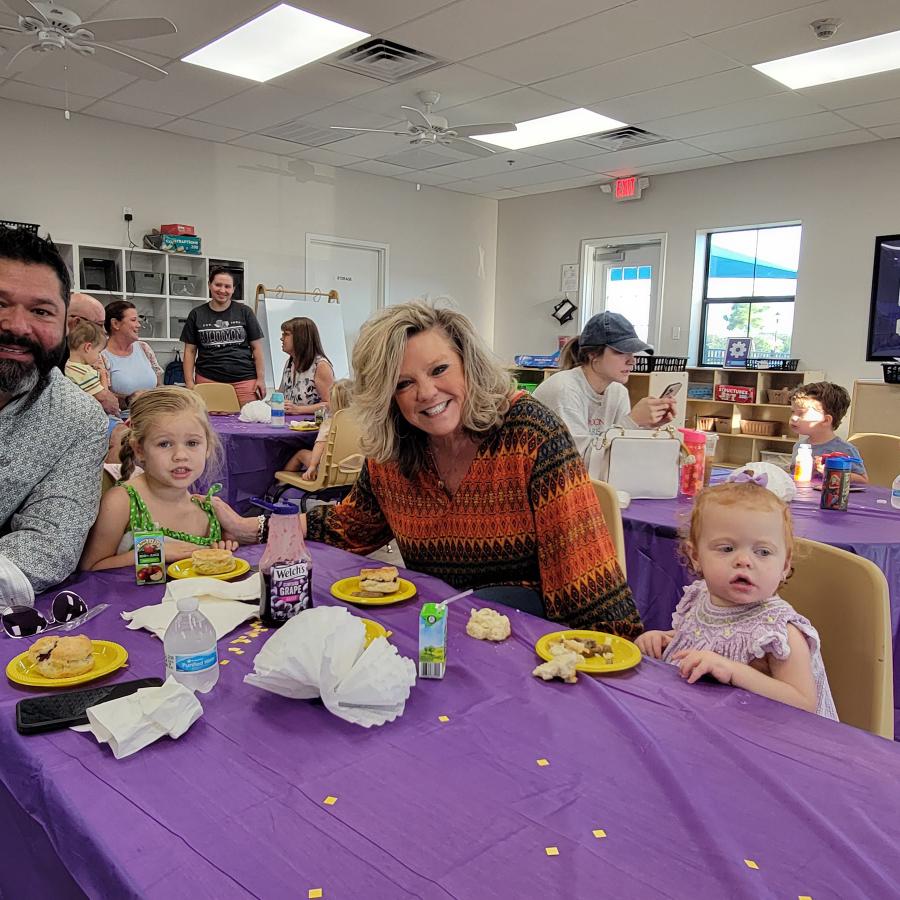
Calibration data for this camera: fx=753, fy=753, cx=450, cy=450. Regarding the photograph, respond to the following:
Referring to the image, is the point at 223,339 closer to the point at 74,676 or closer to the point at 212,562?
the point at 212,562

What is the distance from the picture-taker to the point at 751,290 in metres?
7.40

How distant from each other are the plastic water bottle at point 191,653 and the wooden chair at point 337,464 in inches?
113

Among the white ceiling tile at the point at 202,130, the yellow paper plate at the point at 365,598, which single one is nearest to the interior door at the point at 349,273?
the white ceiling tile at the point at 202,130

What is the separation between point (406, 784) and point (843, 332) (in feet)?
22.5

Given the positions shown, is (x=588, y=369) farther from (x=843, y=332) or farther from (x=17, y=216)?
(x=17, y=216)

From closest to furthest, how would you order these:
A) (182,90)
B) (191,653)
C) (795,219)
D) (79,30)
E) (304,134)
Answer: (191,653) → (79,30) → (182,90) → (304,134) → (795,219)

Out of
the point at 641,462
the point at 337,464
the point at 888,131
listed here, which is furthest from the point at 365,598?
the point at 888,131

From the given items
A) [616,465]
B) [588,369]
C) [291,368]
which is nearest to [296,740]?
[616,465]

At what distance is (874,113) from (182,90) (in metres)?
5.13

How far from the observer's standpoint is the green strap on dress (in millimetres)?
1775

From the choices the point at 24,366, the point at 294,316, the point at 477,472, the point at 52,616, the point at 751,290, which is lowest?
the point at 52,616

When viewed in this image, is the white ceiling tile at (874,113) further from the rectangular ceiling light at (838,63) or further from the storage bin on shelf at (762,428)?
the storage bin on shelf at (762,428)

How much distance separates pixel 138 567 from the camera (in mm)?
1570

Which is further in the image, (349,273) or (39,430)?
(349,273)
